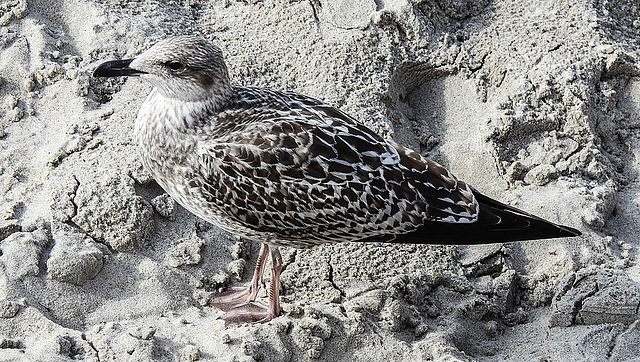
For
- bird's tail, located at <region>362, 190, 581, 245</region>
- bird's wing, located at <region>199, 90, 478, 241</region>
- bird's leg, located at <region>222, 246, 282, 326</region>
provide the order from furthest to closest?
bird's leg, located at <region>222, 246, 282, 326</region>
bird's tail, located at <region>362, 190, 581, 245</region>
bird's wing, located at <region>199, 90, 478, 241</region>

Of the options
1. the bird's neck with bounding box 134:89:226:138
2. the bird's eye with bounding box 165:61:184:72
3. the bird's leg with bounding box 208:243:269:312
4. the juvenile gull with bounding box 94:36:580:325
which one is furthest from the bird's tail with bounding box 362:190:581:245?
the bird's eye with bounding box 165:61:184:72

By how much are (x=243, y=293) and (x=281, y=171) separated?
2.93 ft

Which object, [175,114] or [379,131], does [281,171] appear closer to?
[175,114]

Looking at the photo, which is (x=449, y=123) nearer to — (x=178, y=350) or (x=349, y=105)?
(x=349, y=105)

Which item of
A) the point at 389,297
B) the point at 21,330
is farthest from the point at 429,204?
the point at 21,330

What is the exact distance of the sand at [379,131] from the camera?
4.44 metres

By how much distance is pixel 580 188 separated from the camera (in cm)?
521

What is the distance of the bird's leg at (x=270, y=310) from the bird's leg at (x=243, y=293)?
0.17ft

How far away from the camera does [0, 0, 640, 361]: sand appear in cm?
444

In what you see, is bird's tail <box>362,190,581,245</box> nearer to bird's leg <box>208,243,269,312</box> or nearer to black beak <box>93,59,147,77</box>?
bird's leg <box>208,243,269,312</box>

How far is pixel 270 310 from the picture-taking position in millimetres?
4574

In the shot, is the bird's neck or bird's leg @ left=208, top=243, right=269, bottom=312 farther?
bird's leg @ left=208, top=243, right=269, bottom=312

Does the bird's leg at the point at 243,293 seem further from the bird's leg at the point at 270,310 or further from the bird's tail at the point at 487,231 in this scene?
the bird's tail at the point at 487,231

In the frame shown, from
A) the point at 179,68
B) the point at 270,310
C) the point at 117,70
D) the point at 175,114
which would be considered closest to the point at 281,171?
the point at 175,114
